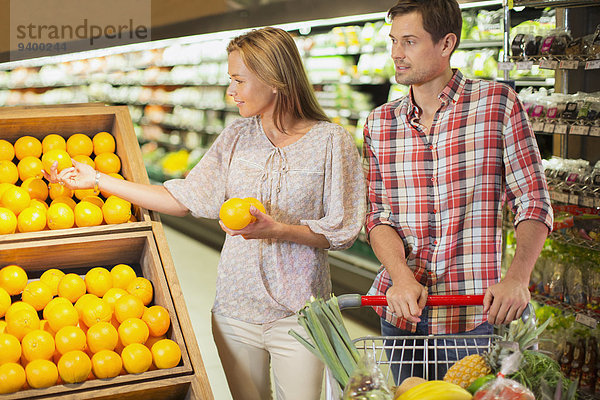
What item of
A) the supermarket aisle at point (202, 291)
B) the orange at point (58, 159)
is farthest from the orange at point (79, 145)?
the supermarket aisle at point (202, 291)

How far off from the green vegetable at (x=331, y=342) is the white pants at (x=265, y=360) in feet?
2.27

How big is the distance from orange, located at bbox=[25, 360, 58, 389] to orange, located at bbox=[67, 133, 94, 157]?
83cm

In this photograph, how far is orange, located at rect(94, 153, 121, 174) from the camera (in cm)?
230

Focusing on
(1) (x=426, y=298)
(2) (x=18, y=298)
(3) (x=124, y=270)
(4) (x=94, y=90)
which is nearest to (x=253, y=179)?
(3) (x=124, y=270)

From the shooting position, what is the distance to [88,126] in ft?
8.01

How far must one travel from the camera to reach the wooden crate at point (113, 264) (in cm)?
178

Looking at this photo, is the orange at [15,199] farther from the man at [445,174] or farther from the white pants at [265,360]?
the man at [445,174]

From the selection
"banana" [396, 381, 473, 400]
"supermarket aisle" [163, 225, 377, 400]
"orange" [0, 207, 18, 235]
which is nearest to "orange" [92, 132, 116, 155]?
"orange" [0, 207, 18, 235]

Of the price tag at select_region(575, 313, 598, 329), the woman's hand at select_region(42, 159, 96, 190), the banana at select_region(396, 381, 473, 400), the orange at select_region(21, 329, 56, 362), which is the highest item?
the woman's hand at select_region(42, 159, 96, 190)

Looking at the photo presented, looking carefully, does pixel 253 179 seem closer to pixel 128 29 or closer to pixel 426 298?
pixel 426 298

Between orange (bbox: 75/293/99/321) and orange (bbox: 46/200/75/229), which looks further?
orange (bbox: 46/200/75/229)

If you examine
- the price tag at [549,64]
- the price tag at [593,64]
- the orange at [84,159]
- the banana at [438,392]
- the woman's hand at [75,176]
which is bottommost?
the banana at [438,392]

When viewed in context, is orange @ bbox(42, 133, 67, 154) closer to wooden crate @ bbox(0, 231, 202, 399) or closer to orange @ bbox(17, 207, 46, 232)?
orange @ bbox(17, 207, 46, 232)

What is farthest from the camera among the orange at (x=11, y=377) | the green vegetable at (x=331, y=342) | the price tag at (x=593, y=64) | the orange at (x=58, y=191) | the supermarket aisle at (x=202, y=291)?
the supermarket aisle at (x=202, y=291)
